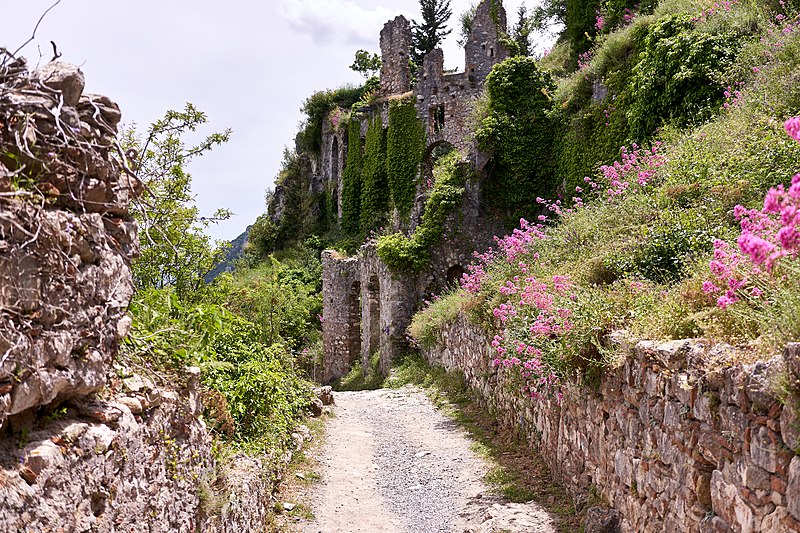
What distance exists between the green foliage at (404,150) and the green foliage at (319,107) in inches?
357

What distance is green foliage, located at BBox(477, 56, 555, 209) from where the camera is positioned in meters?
17.3

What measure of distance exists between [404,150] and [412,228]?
7.75m

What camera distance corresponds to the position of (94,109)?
3498mm

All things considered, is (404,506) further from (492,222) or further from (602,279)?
(492,222)

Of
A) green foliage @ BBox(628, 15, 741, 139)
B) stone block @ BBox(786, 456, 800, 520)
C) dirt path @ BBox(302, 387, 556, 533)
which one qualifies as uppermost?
green foliage @ BBox(628, 15, 741, 139)

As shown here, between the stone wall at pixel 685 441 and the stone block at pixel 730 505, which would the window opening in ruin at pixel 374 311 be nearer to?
the stone wall at pixel 685 441

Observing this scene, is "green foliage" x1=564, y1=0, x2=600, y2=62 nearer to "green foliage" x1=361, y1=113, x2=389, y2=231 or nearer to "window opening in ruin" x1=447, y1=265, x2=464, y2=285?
"window opening in ruin" x1=447, y1=265, x2=464, y2=285

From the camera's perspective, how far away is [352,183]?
96.1ft

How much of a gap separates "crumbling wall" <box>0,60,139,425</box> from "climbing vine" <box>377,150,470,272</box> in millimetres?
14080

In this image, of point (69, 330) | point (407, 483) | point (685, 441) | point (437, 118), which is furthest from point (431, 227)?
point (69, 330)

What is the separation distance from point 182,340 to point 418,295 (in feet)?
43.2

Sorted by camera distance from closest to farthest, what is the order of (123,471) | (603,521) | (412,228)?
(123,471), (603,521), (412,228)

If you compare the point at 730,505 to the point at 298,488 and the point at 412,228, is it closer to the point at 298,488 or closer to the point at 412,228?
the point at 298,488

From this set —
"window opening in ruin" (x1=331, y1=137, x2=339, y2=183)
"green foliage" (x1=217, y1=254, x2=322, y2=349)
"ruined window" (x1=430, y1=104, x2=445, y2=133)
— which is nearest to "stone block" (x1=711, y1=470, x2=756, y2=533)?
"green foliage" (x1=217, y1=254, x2=322, y2=349)
